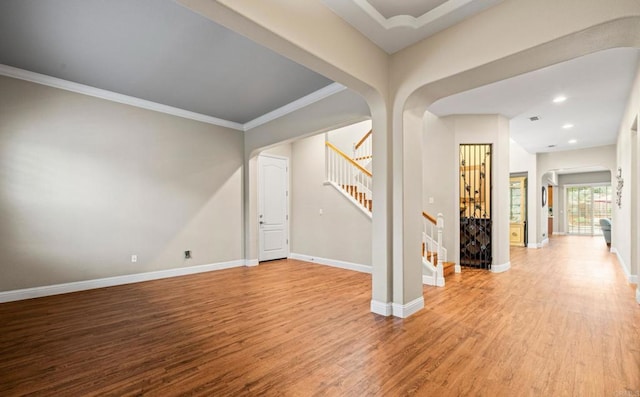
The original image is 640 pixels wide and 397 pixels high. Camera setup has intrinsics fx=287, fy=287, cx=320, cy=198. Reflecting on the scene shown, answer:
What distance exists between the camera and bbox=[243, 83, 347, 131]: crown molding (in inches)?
165

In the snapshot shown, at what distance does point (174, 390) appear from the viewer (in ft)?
6.46

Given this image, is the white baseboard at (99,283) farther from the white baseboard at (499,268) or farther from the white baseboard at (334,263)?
the white baseboard at (499,268)

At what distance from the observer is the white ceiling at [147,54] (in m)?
2.69

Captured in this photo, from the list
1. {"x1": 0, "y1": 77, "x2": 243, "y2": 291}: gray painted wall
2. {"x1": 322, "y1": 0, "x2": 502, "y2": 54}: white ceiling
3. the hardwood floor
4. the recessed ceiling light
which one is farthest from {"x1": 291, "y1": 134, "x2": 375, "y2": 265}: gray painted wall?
the recessed ceiling light

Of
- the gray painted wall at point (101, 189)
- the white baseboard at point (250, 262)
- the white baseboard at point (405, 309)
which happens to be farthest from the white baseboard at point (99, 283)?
the white baseboard at point (405, 309)

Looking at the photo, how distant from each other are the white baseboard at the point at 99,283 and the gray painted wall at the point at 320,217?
6.26 feet

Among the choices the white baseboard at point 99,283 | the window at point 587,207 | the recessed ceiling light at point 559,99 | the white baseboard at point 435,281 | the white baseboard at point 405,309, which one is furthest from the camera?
the window at point 587,207

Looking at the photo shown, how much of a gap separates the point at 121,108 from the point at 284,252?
4363 millimetres

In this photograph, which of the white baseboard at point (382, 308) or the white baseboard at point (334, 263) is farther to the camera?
the white baseboard at point (334, 263)

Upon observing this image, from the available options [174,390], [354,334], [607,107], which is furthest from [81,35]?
[607,107]

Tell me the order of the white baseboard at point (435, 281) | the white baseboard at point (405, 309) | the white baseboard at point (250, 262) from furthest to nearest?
the white baseboard at point (250, 262) → the white baseboard at point (435, 281) → the white baseboard at point (405, 309)

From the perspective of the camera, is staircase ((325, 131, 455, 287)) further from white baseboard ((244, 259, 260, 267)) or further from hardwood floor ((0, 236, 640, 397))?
white baseboard ((244, 259, 260, 267))

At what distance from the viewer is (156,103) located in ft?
16.5

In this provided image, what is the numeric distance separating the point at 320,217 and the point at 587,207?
14.6m
